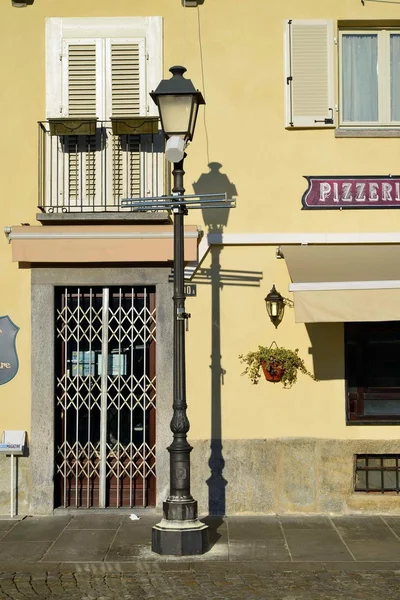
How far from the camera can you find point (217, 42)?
42.5 feet

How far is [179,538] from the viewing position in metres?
10.5

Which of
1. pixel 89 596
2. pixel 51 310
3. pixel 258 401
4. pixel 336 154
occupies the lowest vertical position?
pixel 89 596

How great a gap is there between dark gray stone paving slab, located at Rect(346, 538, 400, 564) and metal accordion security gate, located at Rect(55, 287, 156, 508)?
3001 millimetres

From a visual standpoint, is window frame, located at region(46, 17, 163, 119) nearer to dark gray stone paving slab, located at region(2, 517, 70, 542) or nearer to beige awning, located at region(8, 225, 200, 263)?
beige awning, located at region(8, 225, 200, 263)

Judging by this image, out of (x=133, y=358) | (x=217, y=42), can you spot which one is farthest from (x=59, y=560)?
(x=217, y=42)

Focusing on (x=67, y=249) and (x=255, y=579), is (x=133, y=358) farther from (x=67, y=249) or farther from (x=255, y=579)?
(x=255, y=579)

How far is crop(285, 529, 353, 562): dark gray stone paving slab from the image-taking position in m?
10.6

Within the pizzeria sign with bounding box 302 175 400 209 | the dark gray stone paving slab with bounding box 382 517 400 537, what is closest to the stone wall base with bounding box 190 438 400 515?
the dark gray stone paving slab with bounding box 382 517 400 537

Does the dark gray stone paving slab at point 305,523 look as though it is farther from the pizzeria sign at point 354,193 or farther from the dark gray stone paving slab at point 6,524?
the pizzeria sign at point 354,193

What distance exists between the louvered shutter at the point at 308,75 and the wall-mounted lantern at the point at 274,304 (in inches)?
85.9

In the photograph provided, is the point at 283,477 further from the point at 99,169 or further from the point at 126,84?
the point at 126,84

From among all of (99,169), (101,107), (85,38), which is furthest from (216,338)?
(85,38)

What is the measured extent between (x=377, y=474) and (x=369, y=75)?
5186 millimetres

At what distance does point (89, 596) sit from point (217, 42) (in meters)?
7.19
